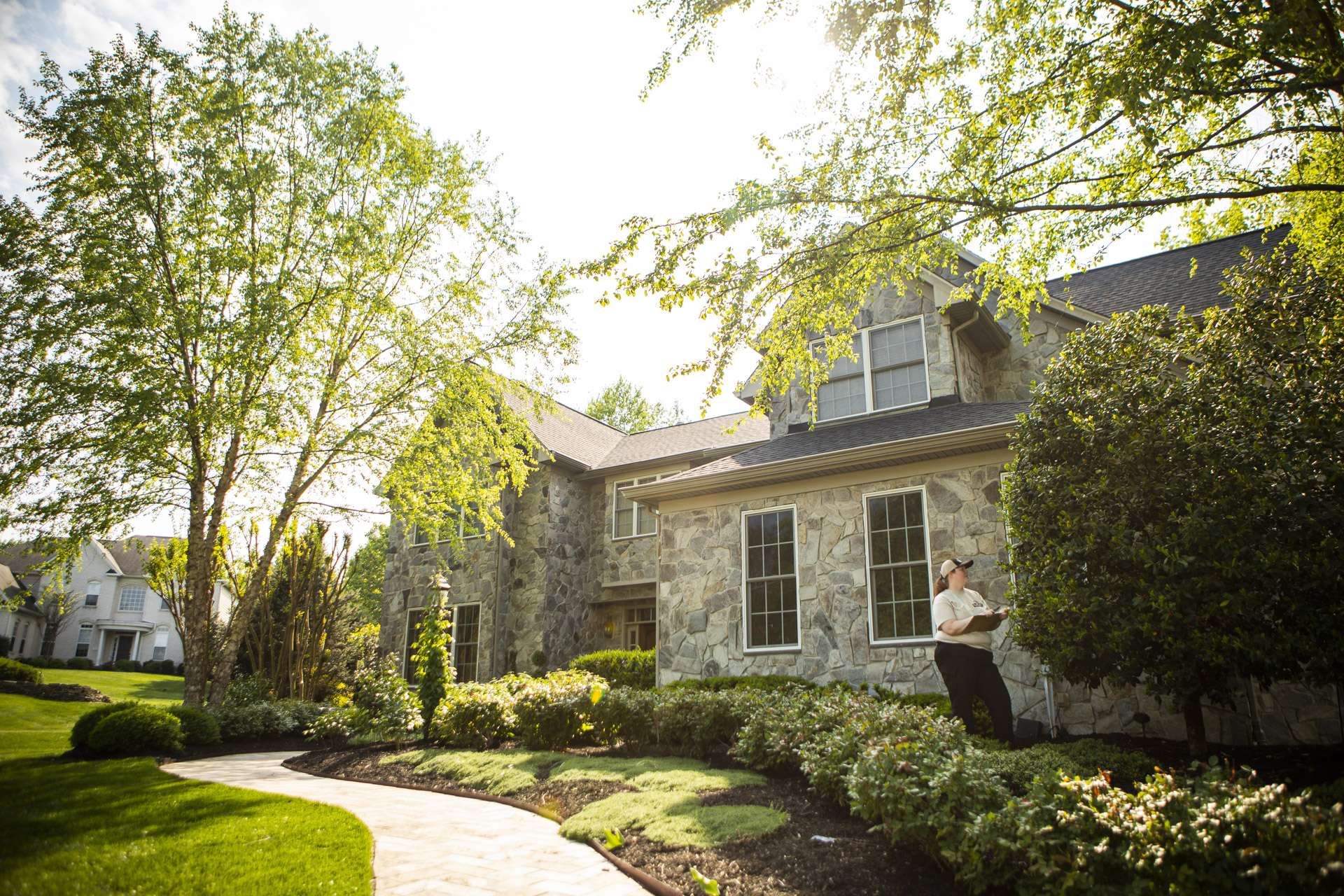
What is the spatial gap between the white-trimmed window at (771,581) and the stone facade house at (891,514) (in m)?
0.02

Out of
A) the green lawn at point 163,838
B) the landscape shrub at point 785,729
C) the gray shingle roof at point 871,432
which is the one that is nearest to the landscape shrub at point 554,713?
the landscape shrub at point 785,729

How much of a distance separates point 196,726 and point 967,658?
10253mm

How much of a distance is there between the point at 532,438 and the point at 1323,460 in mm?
12221

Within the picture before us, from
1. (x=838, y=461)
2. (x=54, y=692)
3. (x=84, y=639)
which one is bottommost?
(x=54, y=692)

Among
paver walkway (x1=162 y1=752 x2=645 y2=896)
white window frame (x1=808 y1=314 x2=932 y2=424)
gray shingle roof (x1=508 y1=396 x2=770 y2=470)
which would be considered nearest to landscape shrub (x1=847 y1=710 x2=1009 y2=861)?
paver walkway (x1=162 y1=752 x2=645 y2=896)

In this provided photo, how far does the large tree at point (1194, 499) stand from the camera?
500 centimetres

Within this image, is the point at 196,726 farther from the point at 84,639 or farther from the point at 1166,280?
the point at 84,639

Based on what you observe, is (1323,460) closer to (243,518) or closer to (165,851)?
(165,851)

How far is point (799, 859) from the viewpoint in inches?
159

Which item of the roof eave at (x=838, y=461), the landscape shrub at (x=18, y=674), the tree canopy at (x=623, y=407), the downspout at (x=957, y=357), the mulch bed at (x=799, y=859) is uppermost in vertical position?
the tree canopy at (x=623, y=407)

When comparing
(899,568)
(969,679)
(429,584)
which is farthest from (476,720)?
(429,584)

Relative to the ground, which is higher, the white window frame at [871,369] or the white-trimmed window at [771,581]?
the white window frame at [871,369]

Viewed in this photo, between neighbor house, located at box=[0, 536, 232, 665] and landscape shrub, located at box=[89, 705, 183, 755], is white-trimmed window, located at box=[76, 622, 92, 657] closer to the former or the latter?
neighbor house, located at box=[0, 536, 232, 665]

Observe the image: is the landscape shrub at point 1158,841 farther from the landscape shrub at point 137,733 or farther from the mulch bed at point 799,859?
the landscape shrub at point 137,733
